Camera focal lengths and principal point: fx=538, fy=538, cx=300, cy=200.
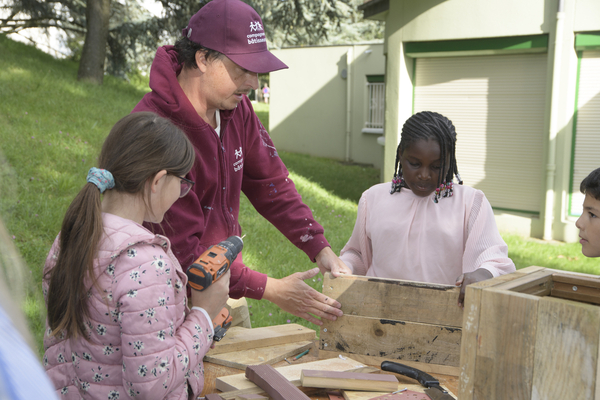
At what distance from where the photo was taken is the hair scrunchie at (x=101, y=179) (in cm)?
164

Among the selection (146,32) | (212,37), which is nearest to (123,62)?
(146,32)

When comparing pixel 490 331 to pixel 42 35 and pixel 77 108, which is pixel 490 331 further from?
pixel 42 35

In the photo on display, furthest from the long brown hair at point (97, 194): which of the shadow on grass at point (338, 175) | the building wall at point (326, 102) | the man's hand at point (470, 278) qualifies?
the building wall at point (326, 102)

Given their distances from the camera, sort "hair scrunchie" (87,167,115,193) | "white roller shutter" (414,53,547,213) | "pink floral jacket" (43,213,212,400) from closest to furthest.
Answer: "pink floral jacket" (43,213,212,400) < "hair scrunchie" (87,167,115,193) < "white roller shutter" (414,53,547,213)

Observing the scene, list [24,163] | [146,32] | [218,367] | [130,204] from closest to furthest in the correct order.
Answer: [130,204] → [218,367] → [24,163] → [146,32]

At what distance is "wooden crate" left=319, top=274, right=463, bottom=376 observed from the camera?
2209 mm

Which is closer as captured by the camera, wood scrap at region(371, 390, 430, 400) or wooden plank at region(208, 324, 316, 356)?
wood scrap at region(371, 390, 430, 400)

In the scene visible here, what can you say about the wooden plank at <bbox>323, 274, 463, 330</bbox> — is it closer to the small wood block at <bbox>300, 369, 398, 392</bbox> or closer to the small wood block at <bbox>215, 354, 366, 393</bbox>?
the small wood block at <bbox>215, 354, 366, 393</bbox>

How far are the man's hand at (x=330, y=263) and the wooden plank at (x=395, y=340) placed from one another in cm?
25

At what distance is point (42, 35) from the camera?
13234mm

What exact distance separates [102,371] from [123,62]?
13.7m

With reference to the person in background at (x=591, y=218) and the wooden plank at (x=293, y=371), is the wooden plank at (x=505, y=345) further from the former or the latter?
the person in background at (x=591, y=218)

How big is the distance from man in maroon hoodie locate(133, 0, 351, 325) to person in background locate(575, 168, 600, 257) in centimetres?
105

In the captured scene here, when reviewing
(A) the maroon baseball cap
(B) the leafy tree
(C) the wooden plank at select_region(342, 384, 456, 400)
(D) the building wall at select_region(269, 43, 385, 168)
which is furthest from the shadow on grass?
(C) the wooden plank at select_region(342, 384, 456, 400)
